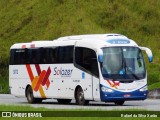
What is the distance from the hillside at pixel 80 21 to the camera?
64.1m

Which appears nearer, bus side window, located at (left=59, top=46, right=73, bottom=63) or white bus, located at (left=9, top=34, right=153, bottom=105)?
white bus, located at (left=9, top=34, right=153, bottom=105)

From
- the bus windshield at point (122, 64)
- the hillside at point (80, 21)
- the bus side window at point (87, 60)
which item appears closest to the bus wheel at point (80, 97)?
the bus side window at point (87, 60)

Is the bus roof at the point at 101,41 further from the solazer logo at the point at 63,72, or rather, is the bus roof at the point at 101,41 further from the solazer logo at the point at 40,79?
the solazer logo at the point at 40,79

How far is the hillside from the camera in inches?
2522

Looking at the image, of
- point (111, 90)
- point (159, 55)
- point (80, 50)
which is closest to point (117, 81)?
point (111, 90)

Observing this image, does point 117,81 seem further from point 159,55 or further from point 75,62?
point 159,55

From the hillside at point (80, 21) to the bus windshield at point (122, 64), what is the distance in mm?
28617

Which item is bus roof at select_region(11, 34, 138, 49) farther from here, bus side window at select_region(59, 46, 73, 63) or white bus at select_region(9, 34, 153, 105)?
bus side window at select_region(59, 46, 73, 63)

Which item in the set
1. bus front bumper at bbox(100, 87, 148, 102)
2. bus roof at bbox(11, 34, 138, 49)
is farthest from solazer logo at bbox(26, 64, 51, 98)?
bus front bumper at bbox(100, 87, 148, 102)

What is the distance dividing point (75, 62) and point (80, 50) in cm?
64

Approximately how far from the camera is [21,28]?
69.4 m

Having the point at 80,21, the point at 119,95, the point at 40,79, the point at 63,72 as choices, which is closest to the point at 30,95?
the point at 40,79

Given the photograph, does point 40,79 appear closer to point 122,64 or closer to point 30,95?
point 30,95

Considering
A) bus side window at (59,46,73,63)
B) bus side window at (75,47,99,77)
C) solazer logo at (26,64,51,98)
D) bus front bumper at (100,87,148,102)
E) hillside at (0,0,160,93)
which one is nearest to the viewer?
bus front bumper at (100,87,148,102)
